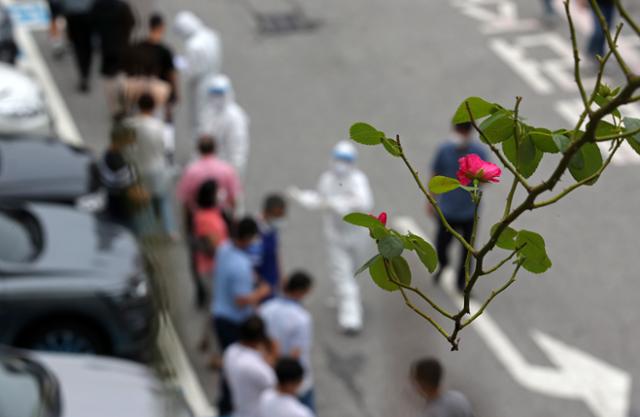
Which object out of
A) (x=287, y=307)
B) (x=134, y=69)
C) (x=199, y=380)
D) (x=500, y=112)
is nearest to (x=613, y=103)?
(x=500, y=112)

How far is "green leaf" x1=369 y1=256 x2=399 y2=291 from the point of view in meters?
2.46

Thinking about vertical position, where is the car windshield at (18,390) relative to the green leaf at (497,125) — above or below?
below

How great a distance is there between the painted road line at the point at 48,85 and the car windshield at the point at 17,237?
3071mm

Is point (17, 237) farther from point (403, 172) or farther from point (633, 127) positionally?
point (633, 127)

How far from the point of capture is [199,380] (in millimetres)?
8719

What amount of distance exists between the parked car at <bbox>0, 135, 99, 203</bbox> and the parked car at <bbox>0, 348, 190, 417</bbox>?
10.2 ft

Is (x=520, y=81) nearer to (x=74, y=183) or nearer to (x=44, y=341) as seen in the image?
(x=74, y=183)

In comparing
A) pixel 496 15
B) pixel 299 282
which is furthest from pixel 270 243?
pixel 496 15

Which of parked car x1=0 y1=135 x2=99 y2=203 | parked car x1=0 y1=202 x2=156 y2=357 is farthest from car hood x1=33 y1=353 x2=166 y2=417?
parked car x1=0 y1=135 x2=99 y2=203

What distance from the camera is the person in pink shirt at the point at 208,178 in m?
9.03

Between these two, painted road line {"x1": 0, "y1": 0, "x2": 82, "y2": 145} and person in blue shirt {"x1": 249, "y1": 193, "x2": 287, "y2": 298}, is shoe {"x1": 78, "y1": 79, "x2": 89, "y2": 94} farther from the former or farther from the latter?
person in blue shirt {"x1": 249, "y1": 193, "x2": 287, "y2": 298}

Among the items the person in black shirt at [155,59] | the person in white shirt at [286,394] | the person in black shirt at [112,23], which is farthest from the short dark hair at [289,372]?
the person in black shirt at [112,23]

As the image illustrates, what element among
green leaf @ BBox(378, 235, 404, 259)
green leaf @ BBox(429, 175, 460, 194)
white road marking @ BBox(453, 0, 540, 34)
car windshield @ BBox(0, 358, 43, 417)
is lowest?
car windshield @ BBox(0, 358, 43, 417)

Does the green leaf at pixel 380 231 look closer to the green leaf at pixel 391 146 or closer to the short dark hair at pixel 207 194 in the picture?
the green leaf at pixel 391 146
